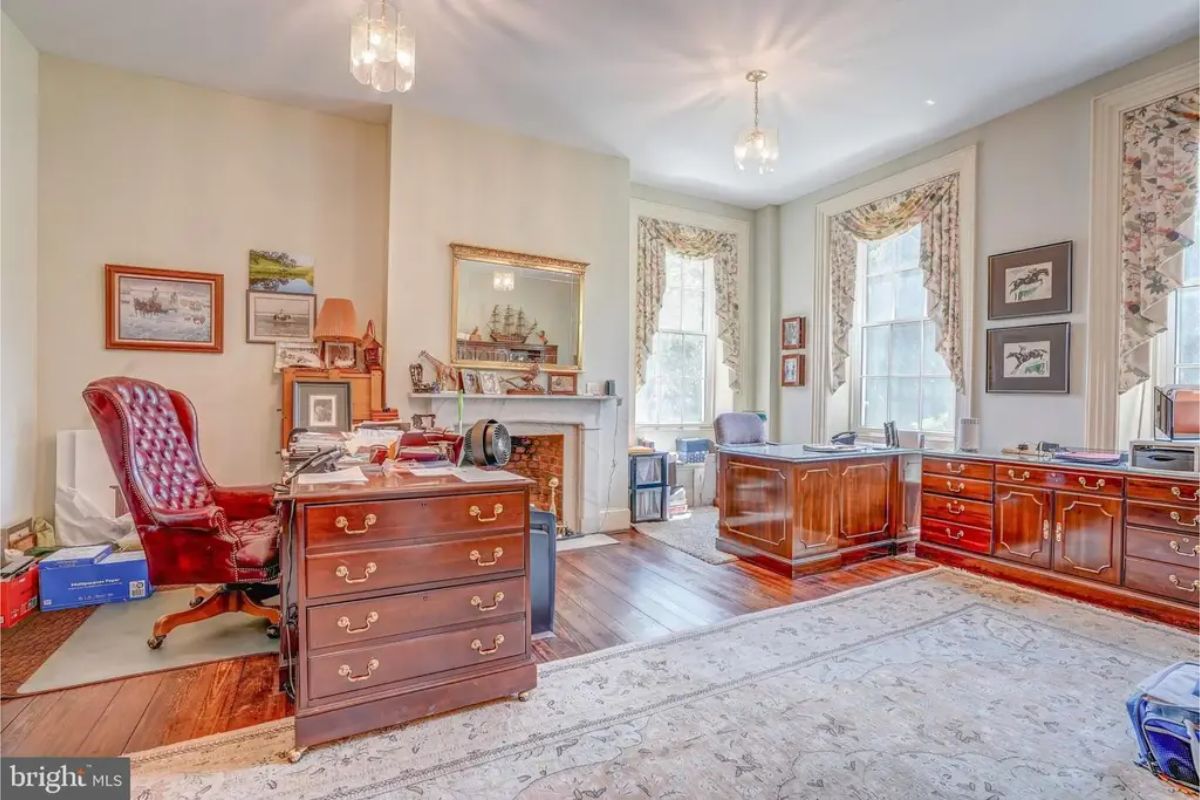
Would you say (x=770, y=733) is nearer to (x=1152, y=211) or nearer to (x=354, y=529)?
(x=354, y=529)

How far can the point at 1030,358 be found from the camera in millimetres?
3959

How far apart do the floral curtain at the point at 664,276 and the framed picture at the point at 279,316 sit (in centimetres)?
290

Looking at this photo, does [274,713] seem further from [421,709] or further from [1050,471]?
[1050,471]

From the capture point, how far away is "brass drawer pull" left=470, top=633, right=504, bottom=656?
1986 mm

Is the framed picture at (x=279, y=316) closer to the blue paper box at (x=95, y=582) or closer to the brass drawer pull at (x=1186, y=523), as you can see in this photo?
the blue paper box at (x=95, y=582)

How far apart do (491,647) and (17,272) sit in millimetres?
3489

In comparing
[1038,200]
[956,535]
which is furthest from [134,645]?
[1038,200]

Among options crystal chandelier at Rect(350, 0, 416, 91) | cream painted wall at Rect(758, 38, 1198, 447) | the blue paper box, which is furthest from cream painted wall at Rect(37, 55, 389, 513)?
cream painted wall at Rect(758, 38, 1198, 447)

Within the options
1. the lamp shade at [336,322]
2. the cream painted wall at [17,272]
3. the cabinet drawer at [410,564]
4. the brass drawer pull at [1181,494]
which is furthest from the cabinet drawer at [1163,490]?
the cream painted wall at [17,272]

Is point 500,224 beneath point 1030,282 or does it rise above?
above

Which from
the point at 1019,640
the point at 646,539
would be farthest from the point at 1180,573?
the point at 646,539

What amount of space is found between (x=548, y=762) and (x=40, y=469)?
12.1 feet

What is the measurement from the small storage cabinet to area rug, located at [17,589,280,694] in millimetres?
3080

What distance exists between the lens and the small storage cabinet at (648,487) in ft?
16.9
